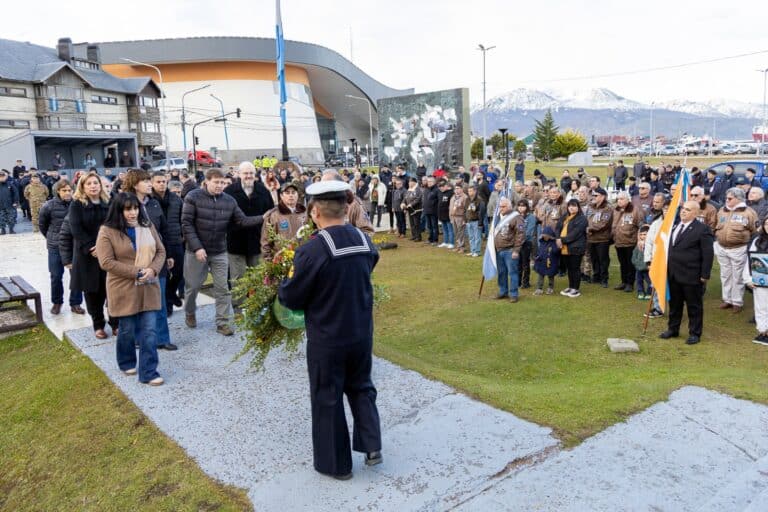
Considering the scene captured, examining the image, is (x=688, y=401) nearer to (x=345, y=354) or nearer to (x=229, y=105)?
(x=345, y=354)

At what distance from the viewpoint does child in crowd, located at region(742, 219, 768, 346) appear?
285 inches

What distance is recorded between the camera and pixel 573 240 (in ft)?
32.3

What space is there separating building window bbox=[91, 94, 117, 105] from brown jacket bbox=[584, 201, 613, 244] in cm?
4622

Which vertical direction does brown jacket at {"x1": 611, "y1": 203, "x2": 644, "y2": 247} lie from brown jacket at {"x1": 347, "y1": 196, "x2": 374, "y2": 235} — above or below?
below

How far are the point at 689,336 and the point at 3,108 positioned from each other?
45.2 meters

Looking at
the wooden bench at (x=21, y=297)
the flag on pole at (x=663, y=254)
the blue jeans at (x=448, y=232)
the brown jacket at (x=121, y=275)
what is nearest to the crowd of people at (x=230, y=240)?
the brown jacket at (x=121, y=275)

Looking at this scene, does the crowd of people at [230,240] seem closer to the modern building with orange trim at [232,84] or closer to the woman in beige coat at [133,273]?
the woman in beige coat at [133,273]

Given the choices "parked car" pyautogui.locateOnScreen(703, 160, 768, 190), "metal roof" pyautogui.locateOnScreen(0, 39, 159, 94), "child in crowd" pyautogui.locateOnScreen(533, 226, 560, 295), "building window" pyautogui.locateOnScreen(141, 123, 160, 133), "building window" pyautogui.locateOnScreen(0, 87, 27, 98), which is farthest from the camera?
"building window" pyautogui.locateOnScreen(141, 123, 160, 133)

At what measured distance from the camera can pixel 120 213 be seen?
534 cm

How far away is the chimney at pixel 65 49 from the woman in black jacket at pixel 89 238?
47.3 m

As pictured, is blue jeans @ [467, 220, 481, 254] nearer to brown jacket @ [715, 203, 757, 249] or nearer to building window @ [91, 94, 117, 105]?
brown jacket @ [715, 203, 757, 249]

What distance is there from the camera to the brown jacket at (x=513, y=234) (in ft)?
31.2

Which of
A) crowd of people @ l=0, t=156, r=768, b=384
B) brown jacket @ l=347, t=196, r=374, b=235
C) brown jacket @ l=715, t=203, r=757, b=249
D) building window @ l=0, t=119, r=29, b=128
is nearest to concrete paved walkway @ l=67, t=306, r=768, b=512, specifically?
crowd of people @ l=0, t=156, r=768, b=384

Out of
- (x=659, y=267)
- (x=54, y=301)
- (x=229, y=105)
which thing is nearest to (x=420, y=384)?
(x=659, y=267)
